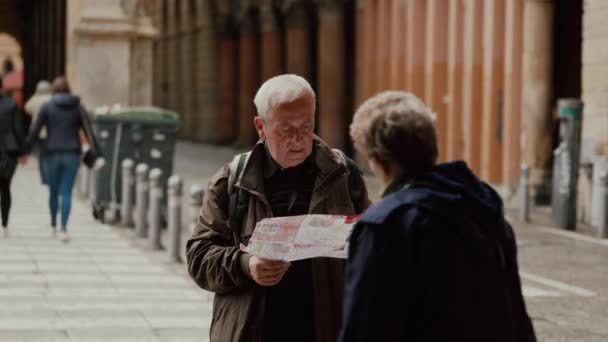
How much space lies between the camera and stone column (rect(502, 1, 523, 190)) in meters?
21.5

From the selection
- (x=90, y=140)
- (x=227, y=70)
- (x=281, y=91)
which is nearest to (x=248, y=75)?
(x=227, y=70)

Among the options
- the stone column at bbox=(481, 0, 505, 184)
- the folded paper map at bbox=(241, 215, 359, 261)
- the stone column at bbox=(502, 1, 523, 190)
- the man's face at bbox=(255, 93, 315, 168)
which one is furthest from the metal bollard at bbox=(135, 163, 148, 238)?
the folded paper map at bbox=(241, 215, 359, 261)

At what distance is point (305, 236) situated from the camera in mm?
3771

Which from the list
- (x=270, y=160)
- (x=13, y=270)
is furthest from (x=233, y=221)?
(x=13, y=270)

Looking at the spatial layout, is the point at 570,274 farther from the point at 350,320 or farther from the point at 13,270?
the point at 350,320

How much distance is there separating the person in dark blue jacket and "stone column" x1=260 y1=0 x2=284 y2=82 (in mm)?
35884

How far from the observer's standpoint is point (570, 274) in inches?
481

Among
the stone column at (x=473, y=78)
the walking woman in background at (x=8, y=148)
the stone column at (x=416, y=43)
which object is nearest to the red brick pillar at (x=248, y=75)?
the stone column at (x=416, y=43)

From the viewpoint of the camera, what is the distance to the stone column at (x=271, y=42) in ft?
129

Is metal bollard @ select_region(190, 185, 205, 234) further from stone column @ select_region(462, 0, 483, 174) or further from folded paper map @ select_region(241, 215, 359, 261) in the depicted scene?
stone column @ select_region(462, 0, 483, 174)

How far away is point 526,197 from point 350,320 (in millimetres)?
14724

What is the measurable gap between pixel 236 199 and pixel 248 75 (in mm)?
38386

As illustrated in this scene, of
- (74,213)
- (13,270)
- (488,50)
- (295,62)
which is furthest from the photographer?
(295,62)

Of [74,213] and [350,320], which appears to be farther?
[74,213]
